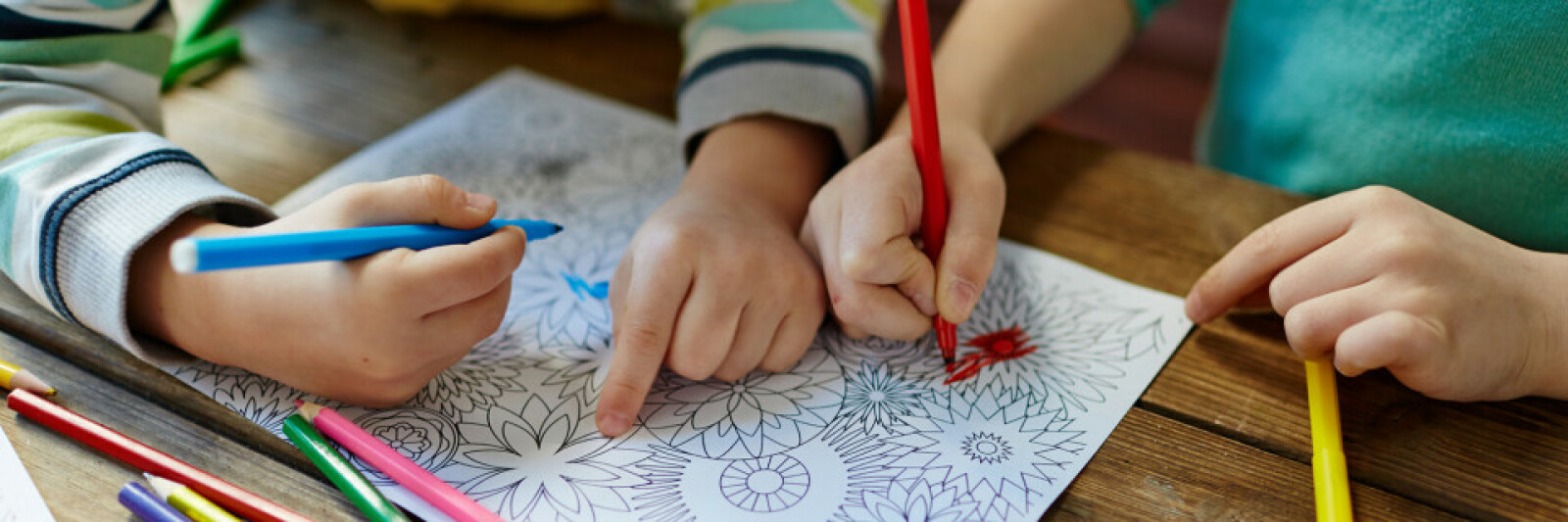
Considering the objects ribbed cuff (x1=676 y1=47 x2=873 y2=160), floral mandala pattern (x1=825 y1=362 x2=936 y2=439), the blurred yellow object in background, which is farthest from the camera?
the blurred yellow object in background

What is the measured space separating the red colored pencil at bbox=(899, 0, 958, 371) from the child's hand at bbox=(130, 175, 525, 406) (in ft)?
0.53

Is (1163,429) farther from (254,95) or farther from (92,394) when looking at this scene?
(254,95)

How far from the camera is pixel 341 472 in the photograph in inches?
14.2

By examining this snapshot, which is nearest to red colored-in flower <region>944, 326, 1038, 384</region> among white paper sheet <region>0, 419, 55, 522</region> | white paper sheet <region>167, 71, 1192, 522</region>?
white paper sheet <region>167, 71, 1192, 522</region>

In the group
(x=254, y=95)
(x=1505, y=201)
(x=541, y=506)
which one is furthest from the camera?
(x=254, y=95)

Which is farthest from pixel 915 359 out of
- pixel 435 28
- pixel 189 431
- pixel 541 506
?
pixel 435 28

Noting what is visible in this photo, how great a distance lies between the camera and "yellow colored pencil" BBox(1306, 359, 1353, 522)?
0.36m

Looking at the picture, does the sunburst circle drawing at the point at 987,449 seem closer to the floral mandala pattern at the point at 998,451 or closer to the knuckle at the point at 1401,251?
the floral mandala pattern at the point at 998,451

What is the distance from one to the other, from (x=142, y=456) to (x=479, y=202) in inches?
5.7

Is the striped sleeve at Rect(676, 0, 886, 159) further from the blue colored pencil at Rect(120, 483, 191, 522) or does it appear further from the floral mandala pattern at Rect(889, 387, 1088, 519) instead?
the blue colored pencil at Rect(120, 483, 191, 522)

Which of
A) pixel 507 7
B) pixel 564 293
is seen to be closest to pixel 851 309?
pixel 564 293

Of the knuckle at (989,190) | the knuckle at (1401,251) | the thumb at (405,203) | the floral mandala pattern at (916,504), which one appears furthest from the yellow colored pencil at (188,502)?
A: the knuckle at (1401,251)

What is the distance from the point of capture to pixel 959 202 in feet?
1.49

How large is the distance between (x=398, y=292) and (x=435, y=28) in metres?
0.35
